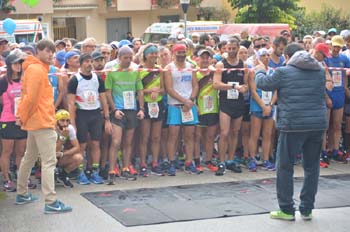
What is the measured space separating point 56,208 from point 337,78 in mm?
5406

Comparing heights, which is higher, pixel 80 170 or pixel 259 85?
pixel 259 85

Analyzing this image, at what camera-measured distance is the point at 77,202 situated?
8891mm

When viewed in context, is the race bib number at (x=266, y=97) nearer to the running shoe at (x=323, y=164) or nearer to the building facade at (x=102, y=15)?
the running shoe at (x=323, y=164)

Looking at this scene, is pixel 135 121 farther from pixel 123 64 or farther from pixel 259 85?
pixel 259 85

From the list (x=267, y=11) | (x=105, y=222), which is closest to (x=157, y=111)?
(x=105, y=222)

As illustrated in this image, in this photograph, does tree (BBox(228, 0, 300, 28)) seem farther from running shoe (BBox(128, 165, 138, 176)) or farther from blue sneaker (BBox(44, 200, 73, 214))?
blue sneaker (BBox(44, 200, 73, 214))

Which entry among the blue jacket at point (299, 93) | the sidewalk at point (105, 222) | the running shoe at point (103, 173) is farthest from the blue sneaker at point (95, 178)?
the blue jacket at point (299, 93)

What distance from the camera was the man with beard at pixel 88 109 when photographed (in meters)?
9.90

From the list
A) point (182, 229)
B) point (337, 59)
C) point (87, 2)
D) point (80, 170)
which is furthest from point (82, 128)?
point (87, 2)

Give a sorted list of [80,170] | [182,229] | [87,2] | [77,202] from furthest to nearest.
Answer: [87,2]
[80,170]
[77,202]
[182,229]

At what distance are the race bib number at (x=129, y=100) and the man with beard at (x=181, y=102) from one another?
604 mm

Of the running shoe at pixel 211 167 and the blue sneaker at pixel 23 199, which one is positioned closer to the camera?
the blue sneaker at pixel 23 199

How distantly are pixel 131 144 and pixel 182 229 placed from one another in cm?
300

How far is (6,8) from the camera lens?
34250 millimetres
